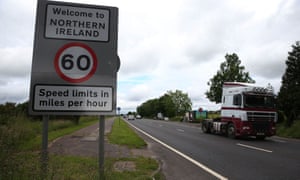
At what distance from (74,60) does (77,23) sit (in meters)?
0.55

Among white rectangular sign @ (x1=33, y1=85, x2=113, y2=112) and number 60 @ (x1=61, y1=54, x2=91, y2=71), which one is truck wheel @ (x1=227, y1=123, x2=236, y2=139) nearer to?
white rectangular sign @ (x1=33, y1=85, x2=113, y2=112)

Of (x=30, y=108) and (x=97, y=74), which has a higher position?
(x=97, y=74)

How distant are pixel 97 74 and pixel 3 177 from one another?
225 cm

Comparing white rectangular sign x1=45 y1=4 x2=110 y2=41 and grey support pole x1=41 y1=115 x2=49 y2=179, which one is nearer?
grey support pole x1=41 y1=115 x2=49 y2=179

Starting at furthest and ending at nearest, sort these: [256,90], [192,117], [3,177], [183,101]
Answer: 1. [183,101]
2. [192,117]
3. [256,90]
4. [3,177]

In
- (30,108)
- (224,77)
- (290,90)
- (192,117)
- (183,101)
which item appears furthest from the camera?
(183,101)

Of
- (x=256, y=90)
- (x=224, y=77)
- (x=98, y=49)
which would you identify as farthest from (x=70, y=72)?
(x=224, y=77)

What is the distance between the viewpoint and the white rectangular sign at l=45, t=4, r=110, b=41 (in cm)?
331

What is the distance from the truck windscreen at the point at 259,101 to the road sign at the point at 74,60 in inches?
551

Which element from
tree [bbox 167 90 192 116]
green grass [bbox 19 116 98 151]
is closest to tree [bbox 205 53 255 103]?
green grass [bbox 19 116 98 151]

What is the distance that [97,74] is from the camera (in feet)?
11.1

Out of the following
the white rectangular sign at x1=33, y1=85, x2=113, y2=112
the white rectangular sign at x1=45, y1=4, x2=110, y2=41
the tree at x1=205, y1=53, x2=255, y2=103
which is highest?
the tree at x1=205, y1=53, x2=255, y2=103

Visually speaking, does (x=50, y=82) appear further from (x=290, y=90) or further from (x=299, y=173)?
(x=290, y=90)

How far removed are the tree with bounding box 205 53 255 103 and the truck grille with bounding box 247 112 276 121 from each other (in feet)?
53.9
